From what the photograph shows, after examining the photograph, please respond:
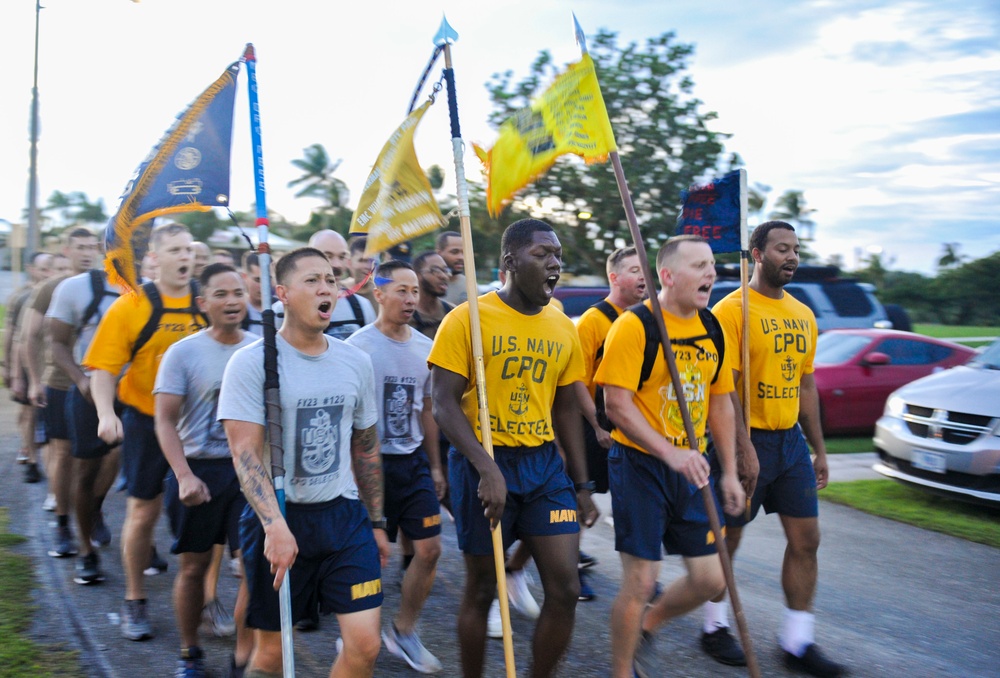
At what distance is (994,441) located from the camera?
24.5 feet

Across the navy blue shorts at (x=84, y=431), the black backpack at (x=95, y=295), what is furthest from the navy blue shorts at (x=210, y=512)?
the black backpack at (x=95, y=295)

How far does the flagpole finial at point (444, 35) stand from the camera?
4359 mm

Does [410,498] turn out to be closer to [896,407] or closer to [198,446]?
[198,446]

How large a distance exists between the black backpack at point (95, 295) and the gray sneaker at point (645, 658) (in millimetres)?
4240

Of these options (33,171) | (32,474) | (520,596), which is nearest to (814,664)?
(520,596)

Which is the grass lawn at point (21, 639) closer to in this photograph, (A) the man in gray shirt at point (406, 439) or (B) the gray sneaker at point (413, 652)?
(B) the gray sneaker at point (413, 652)

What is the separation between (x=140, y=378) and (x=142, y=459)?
0.45 meters

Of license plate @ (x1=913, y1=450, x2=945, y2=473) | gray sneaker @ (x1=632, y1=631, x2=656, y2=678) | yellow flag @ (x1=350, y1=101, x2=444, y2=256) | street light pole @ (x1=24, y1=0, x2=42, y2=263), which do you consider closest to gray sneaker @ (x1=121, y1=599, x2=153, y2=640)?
yellow flag @ (x1=350, y1=101, x2=444, y2=256)

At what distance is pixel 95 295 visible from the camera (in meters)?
6.34

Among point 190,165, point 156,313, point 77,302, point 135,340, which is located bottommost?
point 135,340

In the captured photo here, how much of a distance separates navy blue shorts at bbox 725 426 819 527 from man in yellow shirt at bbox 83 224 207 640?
3.12 metres

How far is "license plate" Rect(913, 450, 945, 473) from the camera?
7.88 m

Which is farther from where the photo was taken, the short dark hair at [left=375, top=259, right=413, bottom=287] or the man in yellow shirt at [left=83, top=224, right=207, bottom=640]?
the short dark hair at [left=375, top=259, right=413, bottom=287]

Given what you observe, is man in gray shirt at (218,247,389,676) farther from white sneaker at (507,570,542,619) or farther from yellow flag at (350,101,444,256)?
white sneaker at (507,570,542,619)
